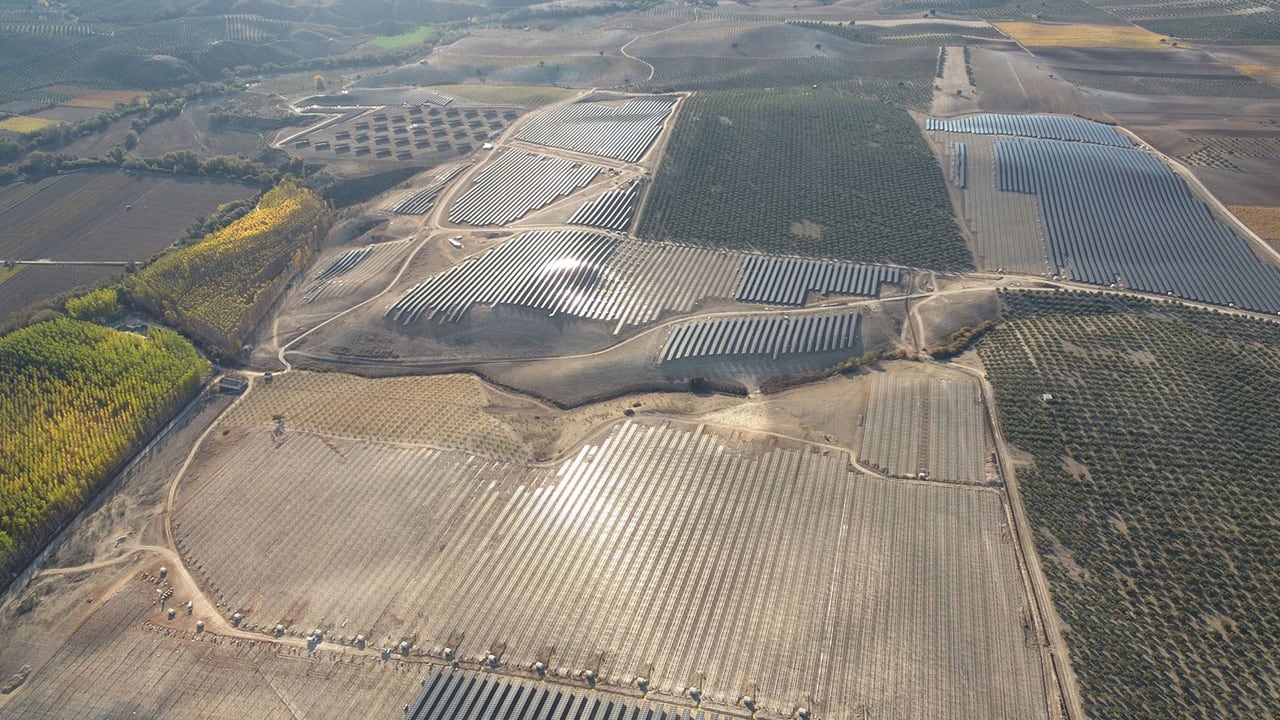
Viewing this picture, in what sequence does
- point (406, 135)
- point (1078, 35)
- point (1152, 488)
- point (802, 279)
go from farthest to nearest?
point (1078, 35), point (406, 135), point (802, 279), point (1152, 488)

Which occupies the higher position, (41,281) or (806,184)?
(806,184)

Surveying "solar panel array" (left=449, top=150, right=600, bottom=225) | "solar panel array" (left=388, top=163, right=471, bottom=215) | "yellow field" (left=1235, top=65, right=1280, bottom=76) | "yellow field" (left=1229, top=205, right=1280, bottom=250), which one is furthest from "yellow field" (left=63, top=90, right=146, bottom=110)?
"yellow field" (left=1235, top=65, right=1280, bottom=76)

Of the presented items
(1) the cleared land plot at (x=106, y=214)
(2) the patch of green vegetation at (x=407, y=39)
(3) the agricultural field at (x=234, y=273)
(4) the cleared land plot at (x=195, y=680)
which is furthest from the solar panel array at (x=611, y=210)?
(2) the patch of green vegetation at (x=407, y=39)

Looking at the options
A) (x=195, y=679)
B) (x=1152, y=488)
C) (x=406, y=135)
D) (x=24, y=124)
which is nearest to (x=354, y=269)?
(x=406, y=135)

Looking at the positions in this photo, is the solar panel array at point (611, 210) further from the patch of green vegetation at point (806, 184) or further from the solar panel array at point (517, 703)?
the solar panel array at point (517, 703)

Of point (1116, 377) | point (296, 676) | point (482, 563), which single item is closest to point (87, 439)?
point (296, 676)

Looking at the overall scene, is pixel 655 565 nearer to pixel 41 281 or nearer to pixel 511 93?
pixel 41 281
